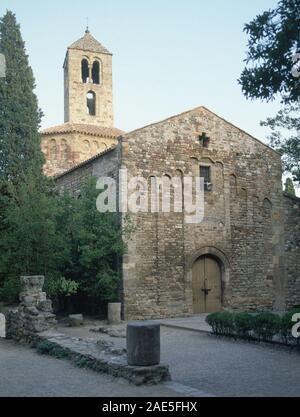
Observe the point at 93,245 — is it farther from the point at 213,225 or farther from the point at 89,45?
→ the point at 89,45

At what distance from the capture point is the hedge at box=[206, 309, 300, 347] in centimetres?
1107

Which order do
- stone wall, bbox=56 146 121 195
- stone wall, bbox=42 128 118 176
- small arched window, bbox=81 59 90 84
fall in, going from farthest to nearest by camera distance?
1. small arched window, bbox=81 59 90 84
2. stone wall, bbox=42 128 118 176
3. stone wall, bbox=56 146 121 195

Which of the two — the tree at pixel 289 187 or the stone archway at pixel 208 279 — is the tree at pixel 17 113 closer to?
the stone archway at pixel 208 279

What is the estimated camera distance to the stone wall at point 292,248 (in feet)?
69.4

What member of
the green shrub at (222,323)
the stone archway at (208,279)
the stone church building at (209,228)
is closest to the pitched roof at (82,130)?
the stone church building at (209,228)

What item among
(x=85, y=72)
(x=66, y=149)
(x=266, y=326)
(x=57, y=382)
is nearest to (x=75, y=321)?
(x=266, y=326)

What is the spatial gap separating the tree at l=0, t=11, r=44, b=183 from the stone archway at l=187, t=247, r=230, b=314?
733 cm

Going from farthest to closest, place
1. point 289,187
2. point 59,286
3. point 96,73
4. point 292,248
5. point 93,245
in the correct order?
point 289,187
point 96,73
point 292,248
point 93,245
point 59,286

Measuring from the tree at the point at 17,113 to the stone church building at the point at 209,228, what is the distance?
2.75 meters

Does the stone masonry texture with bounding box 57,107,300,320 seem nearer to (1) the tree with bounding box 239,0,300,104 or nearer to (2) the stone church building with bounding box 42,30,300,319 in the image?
(2) the stone church building with bounding box 42,30,300,319

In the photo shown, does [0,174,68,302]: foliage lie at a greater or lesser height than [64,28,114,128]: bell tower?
lesser

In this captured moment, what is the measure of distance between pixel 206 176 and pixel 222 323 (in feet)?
27.1

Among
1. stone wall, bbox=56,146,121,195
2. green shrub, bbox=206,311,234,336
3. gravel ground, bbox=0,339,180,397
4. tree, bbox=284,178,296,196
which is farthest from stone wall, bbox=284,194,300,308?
gravel ground, bbox=0,339,180,397

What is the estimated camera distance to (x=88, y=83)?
31812 mm
